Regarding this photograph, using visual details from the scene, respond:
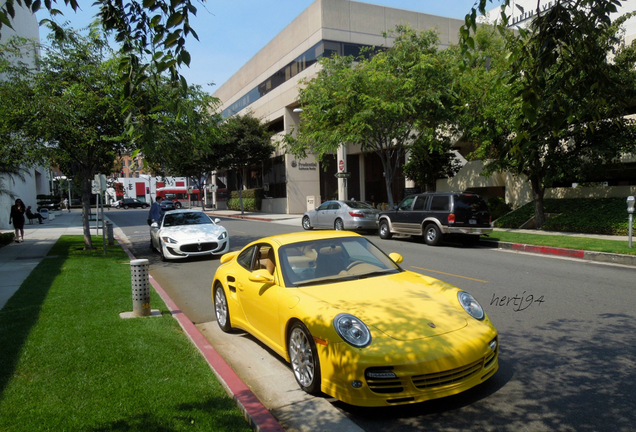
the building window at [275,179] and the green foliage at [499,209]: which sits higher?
the building window at [275,179]

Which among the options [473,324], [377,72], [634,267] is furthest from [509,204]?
[473,324]

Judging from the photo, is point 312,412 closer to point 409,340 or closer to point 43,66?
point 409,340

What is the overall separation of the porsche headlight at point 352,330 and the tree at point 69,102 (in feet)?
33.9

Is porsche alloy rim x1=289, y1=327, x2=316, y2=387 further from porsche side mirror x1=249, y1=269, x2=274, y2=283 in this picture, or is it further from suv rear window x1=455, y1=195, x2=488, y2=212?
suv rear window x1=455, y1=195, x2=488, y2=212

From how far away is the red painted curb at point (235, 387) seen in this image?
141 inches

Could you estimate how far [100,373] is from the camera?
461 cm

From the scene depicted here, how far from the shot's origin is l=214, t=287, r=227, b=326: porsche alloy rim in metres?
6.37

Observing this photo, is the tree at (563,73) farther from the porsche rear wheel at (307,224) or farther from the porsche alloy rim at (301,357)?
the porsche rear wheel at (307,224)

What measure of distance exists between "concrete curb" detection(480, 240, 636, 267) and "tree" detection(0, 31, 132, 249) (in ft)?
38.6

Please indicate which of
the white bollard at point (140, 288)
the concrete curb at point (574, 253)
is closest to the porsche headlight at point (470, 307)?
the white bollard at point (140, 288)

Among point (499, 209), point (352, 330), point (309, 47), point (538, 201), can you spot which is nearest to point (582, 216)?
point (538, 201)

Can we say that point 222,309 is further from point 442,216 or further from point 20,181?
point 20,181

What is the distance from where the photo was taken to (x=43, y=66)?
44.4 feet

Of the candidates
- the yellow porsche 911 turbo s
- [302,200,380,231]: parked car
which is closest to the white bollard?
the yellow porsche 911 turbo s
